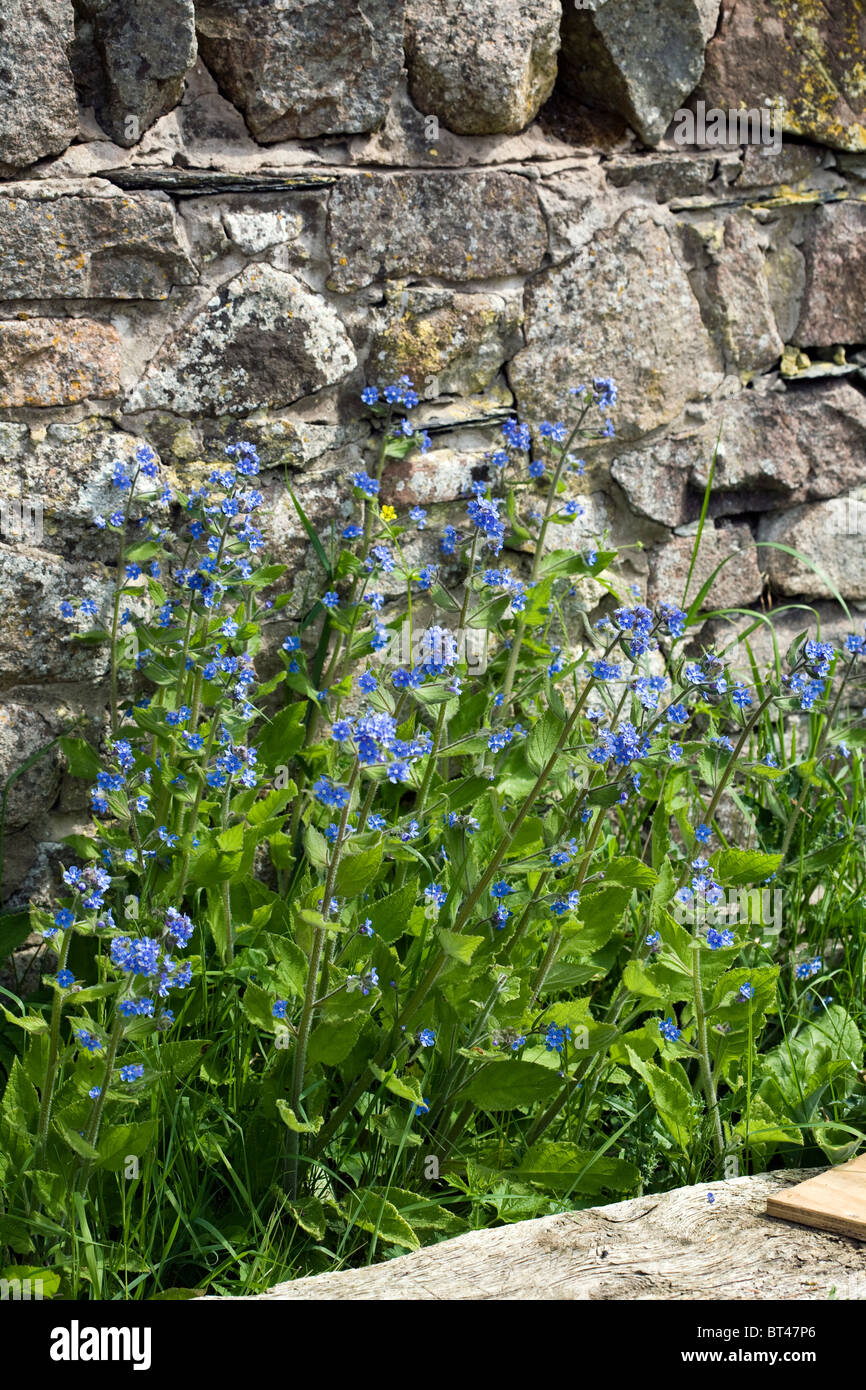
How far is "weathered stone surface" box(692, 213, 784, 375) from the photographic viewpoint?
3.04m

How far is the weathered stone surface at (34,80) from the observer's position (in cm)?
218

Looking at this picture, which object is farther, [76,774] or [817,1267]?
[76,774]

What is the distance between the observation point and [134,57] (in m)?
A: 2.29

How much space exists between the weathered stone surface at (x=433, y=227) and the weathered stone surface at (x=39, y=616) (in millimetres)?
834

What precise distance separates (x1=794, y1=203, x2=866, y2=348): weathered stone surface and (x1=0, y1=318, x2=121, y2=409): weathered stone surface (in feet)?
6.09

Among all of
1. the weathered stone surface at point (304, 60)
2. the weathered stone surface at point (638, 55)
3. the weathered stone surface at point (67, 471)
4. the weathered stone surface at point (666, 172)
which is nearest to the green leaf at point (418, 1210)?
the weathered stone surface at point (67, 471)

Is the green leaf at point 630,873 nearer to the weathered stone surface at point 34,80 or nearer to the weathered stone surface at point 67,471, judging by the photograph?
the weathered stone surface at point 67,471

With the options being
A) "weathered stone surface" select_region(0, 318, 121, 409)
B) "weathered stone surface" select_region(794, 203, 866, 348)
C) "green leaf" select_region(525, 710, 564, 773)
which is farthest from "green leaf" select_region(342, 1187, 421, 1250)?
"weathered stone surface" select_region(794, 203, 866, 348)

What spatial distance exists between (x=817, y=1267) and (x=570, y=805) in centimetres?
85

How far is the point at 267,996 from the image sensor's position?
197 centimetres

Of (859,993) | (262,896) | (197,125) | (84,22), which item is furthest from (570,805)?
(84,22)

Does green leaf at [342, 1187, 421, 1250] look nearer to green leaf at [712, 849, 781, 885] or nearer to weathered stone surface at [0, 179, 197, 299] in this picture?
green leaf at [712, 849, 781, 885]

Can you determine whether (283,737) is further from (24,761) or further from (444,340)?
(444,340)
